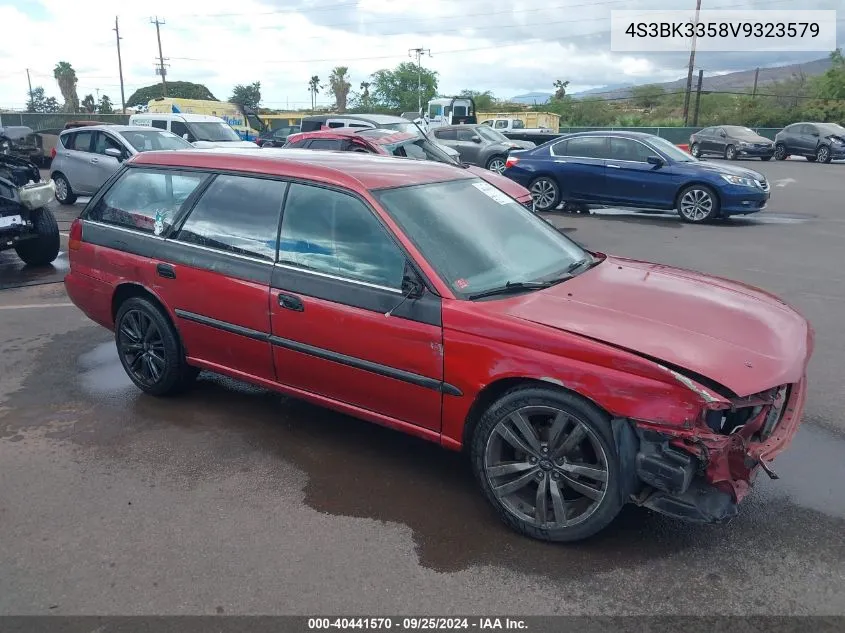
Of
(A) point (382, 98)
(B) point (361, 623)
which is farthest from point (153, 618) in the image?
(A) point (382, 98)

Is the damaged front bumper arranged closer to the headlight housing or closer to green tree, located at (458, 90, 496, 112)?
the headlight housing

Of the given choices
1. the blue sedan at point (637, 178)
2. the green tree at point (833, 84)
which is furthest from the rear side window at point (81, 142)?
the green tree at point (833, 84)

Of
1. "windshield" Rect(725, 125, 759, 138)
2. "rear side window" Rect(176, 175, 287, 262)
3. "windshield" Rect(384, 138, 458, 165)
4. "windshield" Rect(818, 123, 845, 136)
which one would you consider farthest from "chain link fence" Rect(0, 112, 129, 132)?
"rear side window" Rect(176, 175, 287, 262)

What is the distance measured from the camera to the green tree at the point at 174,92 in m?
75.8

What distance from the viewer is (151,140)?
45.2 ft

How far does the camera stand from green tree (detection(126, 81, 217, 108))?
249 feet

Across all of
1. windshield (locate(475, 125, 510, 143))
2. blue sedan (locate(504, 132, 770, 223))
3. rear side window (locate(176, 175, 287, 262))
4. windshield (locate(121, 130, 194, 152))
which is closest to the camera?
rear side window (locate(176, 175, 287, 262))

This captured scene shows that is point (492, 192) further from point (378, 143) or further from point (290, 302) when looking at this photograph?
point (378, 143)

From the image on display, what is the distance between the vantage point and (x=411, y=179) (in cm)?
406

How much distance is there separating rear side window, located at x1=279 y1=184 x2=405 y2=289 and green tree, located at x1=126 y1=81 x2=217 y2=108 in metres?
71.8

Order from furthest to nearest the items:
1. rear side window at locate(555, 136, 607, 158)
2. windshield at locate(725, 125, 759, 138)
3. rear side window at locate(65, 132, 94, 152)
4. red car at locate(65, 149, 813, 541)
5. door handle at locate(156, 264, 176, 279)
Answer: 1. windshield at locate(725, 125, 759, 138)
2. rear side window at locate(65, 132, 94, 152)
3. rear side window at locate(555, 136, 607, 158)
4. door handle at locate(156, 264, 176, 279)
5. red car at locate(65, 149, 813, 541)

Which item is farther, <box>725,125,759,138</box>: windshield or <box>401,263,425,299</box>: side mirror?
<box>725,125,759,138</box>: windshield

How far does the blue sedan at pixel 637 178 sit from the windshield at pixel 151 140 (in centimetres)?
701

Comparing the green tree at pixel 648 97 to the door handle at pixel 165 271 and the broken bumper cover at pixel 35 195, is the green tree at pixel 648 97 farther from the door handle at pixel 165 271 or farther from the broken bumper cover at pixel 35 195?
the door handle at pixel 165 271
